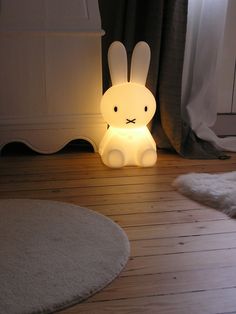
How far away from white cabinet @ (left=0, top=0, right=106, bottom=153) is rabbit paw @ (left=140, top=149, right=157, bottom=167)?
30cm

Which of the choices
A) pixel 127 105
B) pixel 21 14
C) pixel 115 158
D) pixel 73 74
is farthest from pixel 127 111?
pixel 21 14

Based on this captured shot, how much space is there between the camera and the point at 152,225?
151 centimetres

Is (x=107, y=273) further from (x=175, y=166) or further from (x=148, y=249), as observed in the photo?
(x=175, y=166)

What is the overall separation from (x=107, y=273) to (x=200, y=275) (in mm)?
266

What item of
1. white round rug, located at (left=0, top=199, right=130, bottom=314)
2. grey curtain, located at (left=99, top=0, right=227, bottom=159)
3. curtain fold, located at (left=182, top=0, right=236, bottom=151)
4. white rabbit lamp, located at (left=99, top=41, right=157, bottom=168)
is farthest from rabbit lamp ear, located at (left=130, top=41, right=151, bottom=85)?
white round rug, located at (left=0, top=199, right=130, bottom=314)

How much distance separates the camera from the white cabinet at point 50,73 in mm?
2051

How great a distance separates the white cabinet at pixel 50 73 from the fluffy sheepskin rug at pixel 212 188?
61 centimetres

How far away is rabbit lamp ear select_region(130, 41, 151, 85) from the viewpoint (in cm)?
207

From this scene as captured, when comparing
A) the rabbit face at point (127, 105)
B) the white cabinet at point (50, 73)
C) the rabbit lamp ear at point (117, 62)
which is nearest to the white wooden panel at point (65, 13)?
the white cabinet at point (50, 73)

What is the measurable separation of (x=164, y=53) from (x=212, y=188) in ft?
2.79

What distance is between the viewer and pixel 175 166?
85.5 inches

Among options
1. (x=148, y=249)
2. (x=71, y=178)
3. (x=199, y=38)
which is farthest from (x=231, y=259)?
(x=199, y=38)

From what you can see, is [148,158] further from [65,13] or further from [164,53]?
[65,13]

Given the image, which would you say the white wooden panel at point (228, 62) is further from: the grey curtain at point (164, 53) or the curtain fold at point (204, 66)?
the grey curtain at point (164, 53)
